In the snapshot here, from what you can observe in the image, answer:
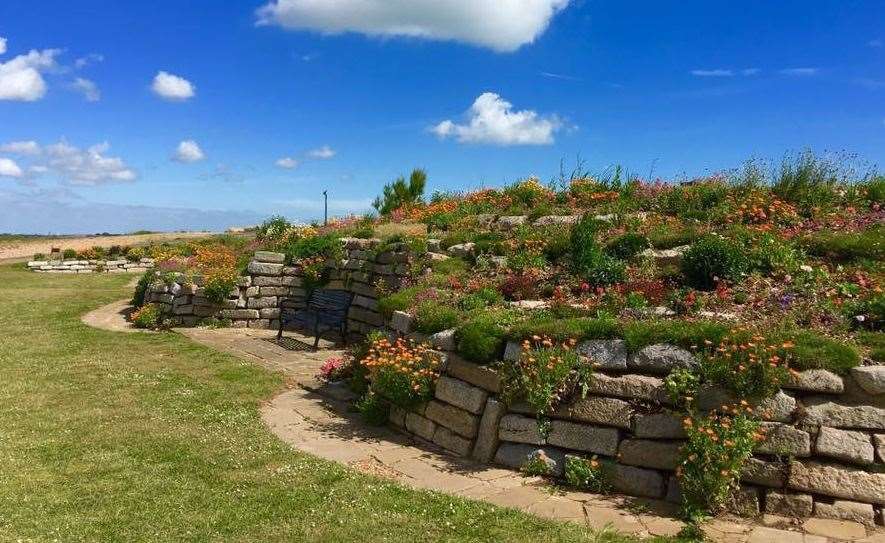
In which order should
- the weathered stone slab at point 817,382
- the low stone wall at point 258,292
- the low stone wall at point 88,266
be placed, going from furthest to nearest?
the low stone wall at point 88,266 → the low stone wall at point 258,292 → the weathered stone slab at point 817,382

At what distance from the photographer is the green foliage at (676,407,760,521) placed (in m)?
4.86

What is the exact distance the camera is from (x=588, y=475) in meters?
5.59

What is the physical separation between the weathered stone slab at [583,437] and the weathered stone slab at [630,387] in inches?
13.3

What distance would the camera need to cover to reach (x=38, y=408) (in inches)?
305

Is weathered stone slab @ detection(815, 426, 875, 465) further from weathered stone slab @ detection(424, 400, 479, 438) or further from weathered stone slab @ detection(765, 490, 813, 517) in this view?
weathered stone slab @ detection(424, 400, 479, 438)

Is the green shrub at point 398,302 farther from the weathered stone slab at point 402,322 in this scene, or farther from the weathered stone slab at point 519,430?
the weathered stone slab at point 519,430

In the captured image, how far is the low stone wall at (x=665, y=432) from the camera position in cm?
489

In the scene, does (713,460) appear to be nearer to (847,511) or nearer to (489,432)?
(847,511)

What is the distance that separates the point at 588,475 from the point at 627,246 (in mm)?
4460

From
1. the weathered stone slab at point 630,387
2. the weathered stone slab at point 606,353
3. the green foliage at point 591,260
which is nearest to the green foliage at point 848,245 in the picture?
the green foliage at point 591,260

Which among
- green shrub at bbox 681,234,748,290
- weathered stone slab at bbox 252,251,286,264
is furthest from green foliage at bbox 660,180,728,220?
weathered stone slab at bbox 252,251,286,264

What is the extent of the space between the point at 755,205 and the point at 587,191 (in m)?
3.70

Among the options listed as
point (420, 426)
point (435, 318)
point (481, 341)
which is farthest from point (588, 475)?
point (435, 318)

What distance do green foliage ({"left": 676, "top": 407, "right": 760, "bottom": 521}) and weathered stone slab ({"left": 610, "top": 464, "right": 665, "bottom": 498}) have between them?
0.32 meters
